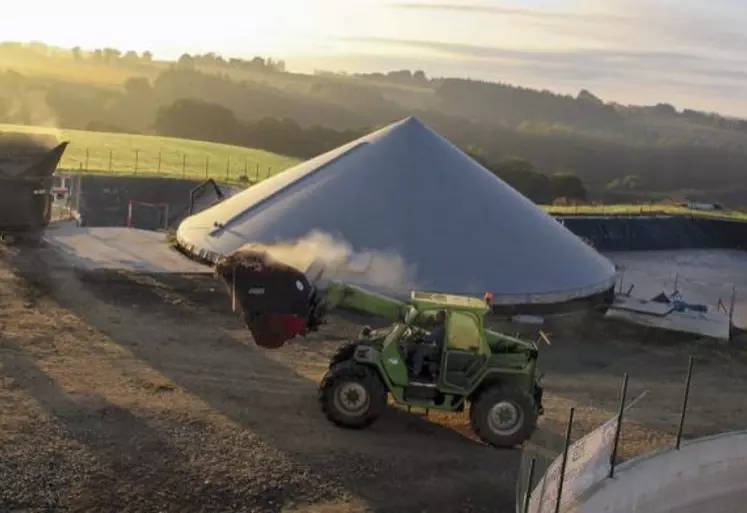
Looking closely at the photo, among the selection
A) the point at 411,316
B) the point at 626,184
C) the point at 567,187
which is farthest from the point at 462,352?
the point at 626,184

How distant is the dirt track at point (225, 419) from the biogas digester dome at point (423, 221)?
264cm

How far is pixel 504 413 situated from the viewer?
1177 centimetres

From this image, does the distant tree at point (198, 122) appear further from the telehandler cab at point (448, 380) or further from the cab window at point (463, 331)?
the cab window at point (463, 331)

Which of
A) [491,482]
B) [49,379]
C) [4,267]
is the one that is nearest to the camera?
[491,482]

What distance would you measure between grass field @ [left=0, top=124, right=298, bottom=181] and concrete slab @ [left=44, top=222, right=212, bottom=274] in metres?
12.4

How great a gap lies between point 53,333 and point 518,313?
944 cm

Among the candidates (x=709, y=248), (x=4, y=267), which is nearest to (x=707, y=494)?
(x=4, y=267)

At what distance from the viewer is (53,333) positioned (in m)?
16.1

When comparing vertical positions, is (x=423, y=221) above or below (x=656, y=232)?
above

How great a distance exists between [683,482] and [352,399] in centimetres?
A: 410

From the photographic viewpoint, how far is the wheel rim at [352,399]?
466 inches

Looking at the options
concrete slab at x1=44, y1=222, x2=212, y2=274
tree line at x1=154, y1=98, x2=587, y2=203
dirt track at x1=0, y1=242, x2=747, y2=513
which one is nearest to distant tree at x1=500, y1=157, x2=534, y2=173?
tree line at x1=154, y1=98, x2=587, y2=203

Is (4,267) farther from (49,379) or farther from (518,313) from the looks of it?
(518,313)

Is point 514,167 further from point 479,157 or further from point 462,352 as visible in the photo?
point 462,352
